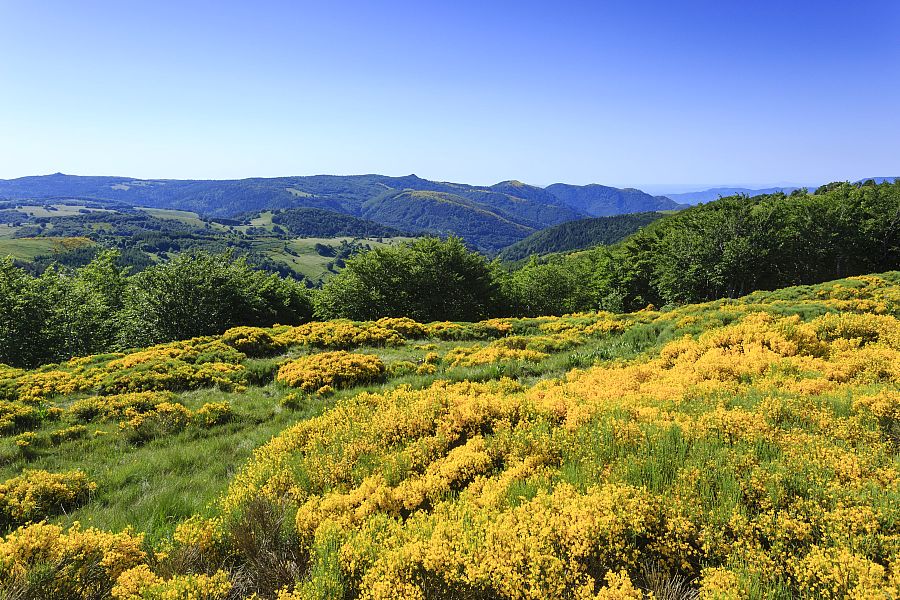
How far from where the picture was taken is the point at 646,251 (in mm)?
61750

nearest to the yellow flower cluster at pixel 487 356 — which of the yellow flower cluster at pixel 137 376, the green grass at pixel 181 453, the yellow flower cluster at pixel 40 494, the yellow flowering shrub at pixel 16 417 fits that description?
the green grass at pixel 181 453

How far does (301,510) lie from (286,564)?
0.60m

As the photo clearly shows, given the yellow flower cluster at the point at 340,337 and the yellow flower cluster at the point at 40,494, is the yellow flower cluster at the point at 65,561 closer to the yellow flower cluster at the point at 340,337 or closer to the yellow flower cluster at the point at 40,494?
the yellow flower cluster at the point at 40,494

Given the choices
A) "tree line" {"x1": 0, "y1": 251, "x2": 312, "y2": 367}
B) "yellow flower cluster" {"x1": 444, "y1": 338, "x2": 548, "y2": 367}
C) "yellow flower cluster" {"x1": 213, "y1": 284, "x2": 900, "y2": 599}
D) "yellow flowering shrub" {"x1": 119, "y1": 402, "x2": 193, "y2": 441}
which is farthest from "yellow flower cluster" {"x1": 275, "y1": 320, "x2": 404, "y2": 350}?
"tree line" {"x1": 0, "y1": 251, "x2": 312, "y2": 367}

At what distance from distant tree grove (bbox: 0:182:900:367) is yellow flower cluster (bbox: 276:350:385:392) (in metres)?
21.9

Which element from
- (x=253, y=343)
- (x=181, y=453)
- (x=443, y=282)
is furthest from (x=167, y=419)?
(x=443, y=282)

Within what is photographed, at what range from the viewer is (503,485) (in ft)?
16.4

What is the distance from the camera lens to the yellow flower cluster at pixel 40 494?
597 cm

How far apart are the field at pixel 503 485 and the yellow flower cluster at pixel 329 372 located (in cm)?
114

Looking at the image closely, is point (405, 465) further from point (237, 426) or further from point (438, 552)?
point (237, 426)

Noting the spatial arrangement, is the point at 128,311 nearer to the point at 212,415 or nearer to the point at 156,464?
the point at 212,415

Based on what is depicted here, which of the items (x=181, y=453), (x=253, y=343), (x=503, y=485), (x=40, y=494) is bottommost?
(x=253, y=343)

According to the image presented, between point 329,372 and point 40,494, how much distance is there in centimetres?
721

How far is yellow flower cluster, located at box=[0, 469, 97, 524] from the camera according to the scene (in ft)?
19.6
